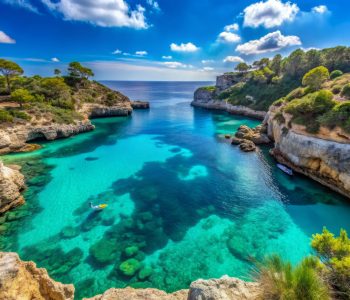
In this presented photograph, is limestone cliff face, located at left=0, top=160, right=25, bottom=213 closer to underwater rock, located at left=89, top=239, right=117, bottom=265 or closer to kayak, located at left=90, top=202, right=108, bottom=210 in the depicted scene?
kayak, located at left=90, top=202, right=108, bottom=210

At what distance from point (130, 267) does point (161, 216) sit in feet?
16.5

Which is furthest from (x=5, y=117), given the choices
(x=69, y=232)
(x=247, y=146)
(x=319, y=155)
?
(x=319, y=155)

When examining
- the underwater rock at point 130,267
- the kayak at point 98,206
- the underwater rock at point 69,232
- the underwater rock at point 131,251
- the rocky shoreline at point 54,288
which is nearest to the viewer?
the rocky shoreline at point 54,288

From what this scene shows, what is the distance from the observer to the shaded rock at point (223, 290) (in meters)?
6.05

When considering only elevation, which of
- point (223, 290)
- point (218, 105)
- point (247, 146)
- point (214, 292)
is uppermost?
point (218, 105)

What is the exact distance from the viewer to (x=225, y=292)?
6344 mm

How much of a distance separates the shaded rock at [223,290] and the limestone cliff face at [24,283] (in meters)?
4.75

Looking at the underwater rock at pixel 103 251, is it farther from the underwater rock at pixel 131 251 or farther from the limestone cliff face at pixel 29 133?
the limestone cliff face at pixel 29 133

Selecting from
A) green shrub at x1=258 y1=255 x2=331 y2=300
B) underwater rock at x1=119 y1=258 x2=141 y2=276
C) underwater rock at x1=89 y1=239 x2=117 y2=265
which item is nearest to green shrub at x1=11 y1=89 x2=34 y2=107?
underwater rock at x1=89 y1=239 x2=117 y2=265

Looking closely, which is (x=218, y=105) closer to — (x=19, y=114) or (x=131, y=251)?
(x=19, y=114)

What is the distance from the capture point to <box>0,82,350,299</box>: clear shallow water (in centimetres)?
1192

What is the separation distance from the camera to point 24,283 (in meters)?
6.02

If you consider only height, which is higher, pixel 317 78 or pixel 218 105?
pixel 317 78

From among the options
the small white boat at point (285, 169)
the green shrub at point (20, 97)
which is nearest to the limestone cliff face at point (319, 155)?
the small white boat at point (285, 169)
